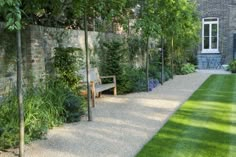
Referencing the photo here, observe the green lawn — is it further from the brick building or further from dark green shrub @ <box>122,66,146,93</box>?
the brick building

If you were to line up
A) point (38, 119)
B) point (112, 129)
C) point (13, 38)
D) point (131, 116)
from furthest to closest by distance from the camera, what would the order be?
point (131, 116) → point (13, 38) → point (112, 129) → point (38, 119)

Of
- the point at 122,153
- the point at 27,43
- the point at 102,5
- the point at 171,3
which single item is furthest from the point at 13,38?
the point at 171,3

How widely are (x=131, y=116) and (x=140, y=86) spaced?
3.67m

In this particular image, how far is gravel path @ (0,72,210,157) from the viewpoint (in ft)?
16.8

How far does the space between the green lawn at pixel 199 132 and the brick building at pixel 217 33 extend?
1326cm

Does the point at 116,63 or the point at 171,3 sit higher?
the point at 171,3

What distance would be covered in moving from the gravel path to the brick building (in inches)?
513

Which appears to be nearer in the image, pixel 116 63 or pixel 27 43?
pixel 27 43

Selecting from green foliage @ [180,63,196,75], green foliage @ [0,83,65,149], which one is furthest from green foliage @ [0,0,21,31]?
Answer: green foliage @ [180,63,196,75]

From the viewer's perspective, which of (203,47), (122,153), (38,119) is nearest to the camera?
(122,153)

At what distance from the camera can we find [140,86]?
11.0m

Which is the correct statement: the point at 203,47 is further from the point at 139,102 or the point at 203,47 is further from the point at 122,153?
the point at 122,153

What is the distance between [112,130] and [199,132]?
4.62 feet

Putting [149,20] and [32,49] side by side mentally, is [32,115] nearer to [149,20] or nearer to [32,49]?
[32,49]
